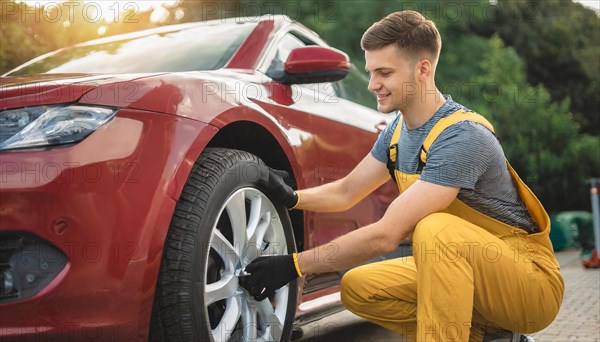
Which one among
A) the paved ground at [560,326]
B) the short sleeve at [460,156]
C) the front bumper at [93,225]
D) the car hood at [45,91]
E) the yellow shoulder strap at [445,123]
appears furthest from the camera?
the paved ground at [560,326]

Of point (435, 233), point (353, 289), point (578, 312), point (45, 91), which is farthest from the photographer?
point (578, 312)

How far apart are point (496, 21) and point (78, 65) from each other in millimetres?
25114

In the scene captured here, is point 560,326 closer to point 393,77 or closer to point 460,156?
point 460,156

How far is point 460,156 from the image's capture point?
7.92 ft

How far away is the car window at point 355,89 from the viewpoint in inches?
158

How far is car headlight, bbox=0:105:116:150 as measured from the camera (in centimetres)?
202

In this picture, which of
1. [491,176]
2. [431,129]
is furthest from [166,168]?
[491,176]

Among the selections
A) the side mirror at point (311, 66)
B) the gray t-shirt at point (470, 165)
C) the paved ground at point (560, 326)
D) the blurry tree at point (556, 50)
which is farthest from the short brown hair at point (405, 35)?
the blurry tree at point (556, 50)

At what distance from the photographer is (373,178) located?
9.72ft

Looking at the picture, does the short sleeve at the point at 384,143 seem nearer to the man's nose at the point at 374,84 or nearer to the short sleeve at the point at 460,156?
the man's nose at the point at 374,84

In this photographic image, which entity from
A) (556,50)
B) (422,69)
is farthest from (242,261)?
(556,50)

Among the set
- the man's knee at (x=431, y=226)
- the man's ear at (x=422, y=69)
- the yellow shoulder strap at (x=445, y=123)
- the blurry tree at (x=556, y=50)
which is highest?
the man's ear at (x=422, y=69)

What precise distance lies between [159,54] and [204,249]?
4.47 feet

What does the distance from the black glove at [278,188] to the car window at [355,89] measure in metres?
1.31
